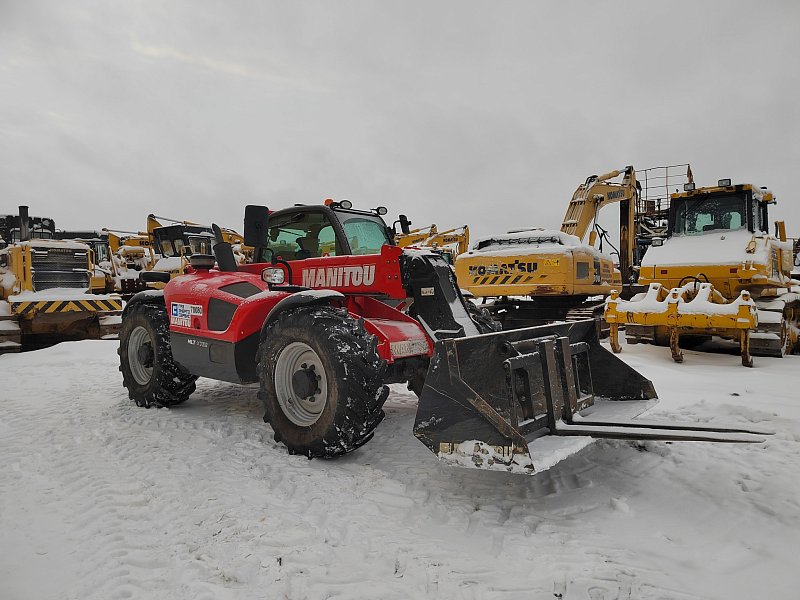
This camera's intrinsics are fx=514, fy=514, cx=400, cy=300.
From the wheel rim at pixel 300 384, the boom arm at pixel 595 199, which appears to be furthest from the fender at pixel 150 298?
the boom arm at pixel 595 199

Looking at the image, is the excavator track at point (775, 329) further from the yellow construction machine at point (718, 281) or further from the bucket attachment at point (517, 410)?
the bucket attachment at point (517, 410)

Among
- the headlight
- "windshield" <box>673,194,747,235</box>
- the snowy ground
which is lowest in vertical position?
the snowy ground

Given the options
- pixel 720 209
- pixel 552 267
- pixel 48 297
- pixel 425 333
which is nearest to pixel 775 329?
pixel 720 209

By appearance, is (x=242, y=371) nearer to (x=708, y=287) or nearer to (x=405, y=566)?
(x=405, y=566)

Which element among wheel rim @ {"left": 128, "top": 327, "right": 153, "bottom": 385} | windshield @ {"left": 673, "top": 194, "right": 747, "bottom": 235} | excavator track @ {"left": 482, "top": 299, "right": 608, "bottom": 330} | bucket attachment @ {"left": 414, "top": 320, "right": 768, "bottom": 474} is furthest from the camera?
excavator track @ {"left": 482, "top": 299, "right": 608, "bottom": 330}

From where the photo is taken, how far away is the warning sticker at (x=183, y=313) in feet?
15.7

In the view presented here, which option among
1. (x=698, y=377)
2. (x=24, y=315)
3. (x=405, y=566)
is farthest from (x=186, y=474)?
(x=24, y=315)

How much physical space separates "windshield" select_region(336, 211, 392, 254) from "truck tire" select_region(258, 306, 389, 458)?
1.21 m

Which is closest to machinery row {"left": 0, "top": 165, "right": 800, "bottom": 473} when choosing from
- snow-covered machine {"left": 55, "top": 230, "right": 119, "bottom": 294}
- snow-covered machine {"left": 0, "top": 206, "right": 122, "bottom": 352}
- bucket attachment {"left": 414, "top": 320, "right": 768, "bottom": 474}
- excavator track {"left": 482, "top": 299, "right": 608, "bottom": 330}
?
bucket attachment {"left": 414, "top": 320, "right": 768, "bottom": 474}

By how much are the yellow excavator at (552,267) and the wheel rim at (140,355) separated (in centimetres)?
628

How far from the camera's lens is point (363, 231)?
16.6ft

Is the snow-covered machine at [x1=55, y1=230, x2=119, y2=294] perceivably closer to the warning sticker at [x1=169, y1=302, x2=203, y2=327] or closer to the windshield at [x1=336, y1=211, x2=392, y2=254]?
the warning sticker at [x1=169, y1=302, x2=203, y2=327]

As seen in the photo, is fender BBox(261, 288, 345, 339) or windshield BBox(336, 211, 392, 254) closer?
fender BBox(261, 288, 345, 339)

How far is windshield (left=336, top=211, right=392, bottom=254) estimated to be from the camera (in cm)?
484
